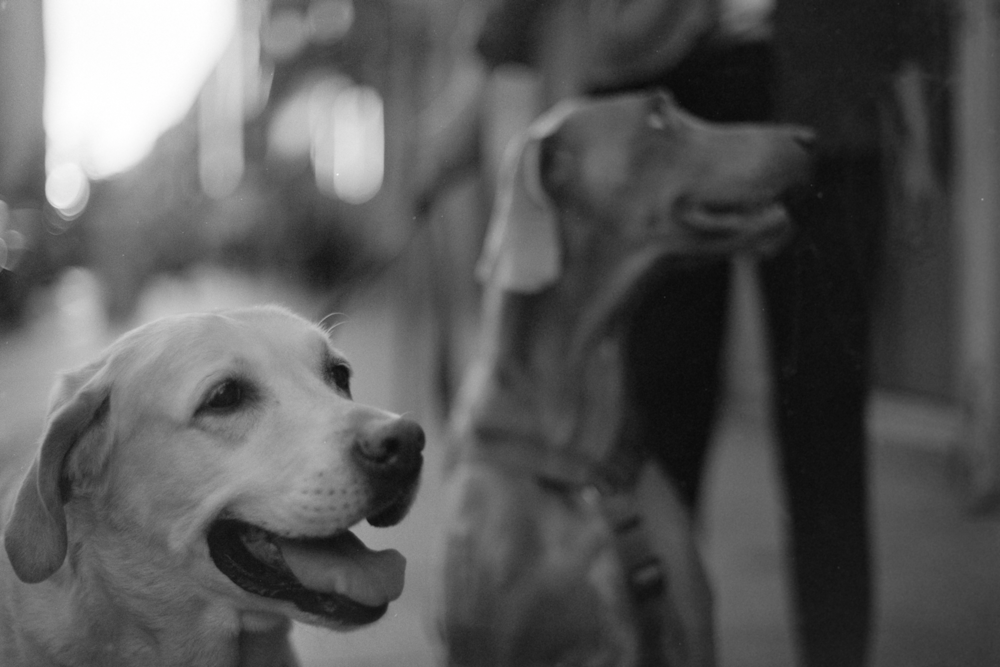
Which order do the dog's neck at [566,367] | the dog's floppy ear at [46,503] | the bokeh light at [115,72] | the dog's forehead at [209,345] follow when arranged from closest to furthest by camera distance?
1. the dog's floppy ear at [46,503]
2. the dog's forehead at [209,345]
3. the bokeh light at [115,72]
4. the dog's neck at [566,367]

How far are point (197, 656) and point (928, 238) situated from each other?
1.68m

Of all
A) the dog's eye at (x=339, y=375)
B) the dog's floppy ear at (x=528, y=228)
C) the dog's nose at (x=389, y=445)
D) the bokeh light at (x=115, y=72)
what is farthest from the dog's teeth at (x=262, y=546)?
the dog's floppy ear at (x=528, y=228)

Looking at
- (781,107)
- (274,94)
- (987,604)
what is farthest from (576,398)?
(987,604)

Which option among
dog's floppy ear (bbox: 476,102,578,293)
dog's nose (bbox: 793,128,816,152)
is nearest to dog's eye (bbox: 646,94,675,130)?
dog's floppy ear (bbox: 476,102,578,293)

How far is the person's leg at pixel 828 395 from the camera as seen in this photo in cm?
193

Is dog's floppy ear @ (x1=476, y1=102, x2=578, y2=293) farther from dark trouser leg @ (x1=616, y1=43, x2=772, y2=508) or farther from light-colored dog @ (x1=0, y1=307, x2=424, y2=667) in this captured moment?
light-colored dog @ (x1=0, y1=307, x2=424, y2=667)

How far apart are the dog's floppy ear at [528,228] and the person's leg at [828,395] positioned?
18.5 inches

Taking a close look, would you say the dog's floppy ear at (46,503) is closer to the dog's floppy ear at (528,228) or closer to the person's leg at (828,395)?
A: the dog's floppy ear at (528,228)

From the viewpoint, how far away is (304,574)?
1.30 m

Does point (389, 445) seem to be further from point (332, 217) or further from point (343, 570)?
point (332, 217)

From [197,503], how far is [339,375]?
31 cm

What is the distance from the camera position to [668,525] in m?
2.01

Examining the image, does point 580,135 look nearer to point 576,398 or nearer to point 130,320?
point 576,398

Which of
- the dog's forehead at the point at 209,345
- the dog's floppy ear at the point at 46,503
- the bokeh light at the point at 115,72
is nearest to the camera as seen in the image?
the dog's floppy ear at the point at 46,503
